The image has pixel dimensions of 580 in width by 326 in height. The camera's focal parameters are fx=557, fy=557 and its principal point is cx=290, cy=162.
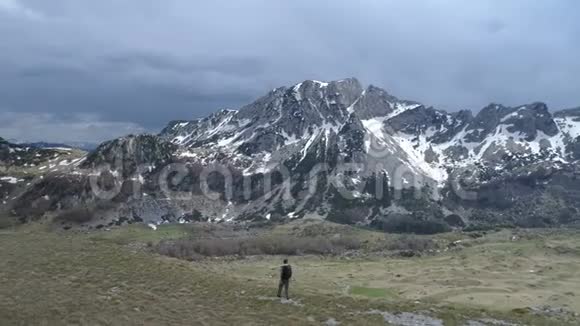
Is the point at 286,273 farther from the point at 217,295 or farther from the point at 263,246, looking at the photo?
the point at 263,246

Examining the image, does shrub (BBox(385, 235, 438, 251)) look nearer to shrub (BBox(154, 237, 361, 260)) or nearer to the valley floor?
shrub (BBox(154, 237, 361, 260))

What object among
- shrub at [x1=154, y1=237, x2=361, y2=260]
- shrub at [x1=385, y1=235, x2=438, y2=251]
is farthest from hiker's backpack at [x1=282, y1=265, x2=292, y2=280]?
shrub at [x1=385, y1=235, x2=438, y2=251]

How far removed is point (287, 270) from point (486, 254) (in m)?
72.1

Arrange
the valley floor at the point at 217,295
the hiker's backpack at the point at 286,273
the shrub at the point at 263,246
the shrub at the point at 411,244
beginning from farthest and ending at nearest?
the shrub at the point at 411,244
the shrub at the point at 263,246
the hiker's backpack at the point at 286,273
the valley floor at the point at 217,295

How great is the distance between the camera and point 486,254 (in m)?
105

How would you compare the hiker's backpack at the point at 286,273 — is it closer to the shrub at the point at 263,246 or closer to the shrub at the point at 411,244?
the shrub at the point at 263,246

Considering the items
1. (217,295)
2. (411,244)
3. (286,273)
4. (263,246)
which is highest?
(286,273)

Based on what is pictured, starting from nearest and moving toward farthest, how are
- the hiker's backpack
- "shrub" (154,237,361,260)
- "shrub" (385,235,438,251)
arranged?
the hiker's backpack < "shrub" (154,237,361,260) < "shrub" (385,235,438,251)

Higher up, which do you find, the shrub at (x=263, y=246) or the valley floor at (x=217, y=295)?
the valley floor at (x=217, y=295)

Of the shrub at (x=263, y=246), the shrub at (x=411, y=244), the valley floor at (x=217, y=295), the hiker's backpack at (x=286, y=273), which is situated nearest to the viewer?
the valley floor at (x=217, y=295)

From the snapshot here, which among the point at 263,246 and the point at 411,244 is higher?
the point at 411,244

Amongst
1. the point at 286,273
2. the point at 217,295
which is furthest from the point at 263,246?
the point at 217,295

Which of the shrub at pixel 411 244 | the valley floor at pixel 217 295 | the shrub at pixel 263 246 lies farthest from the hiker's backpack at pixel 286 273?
the shrub at pixel 411 244

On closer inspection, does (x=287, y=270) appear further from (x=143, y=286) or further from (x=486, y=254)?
(x=486, y=254)
